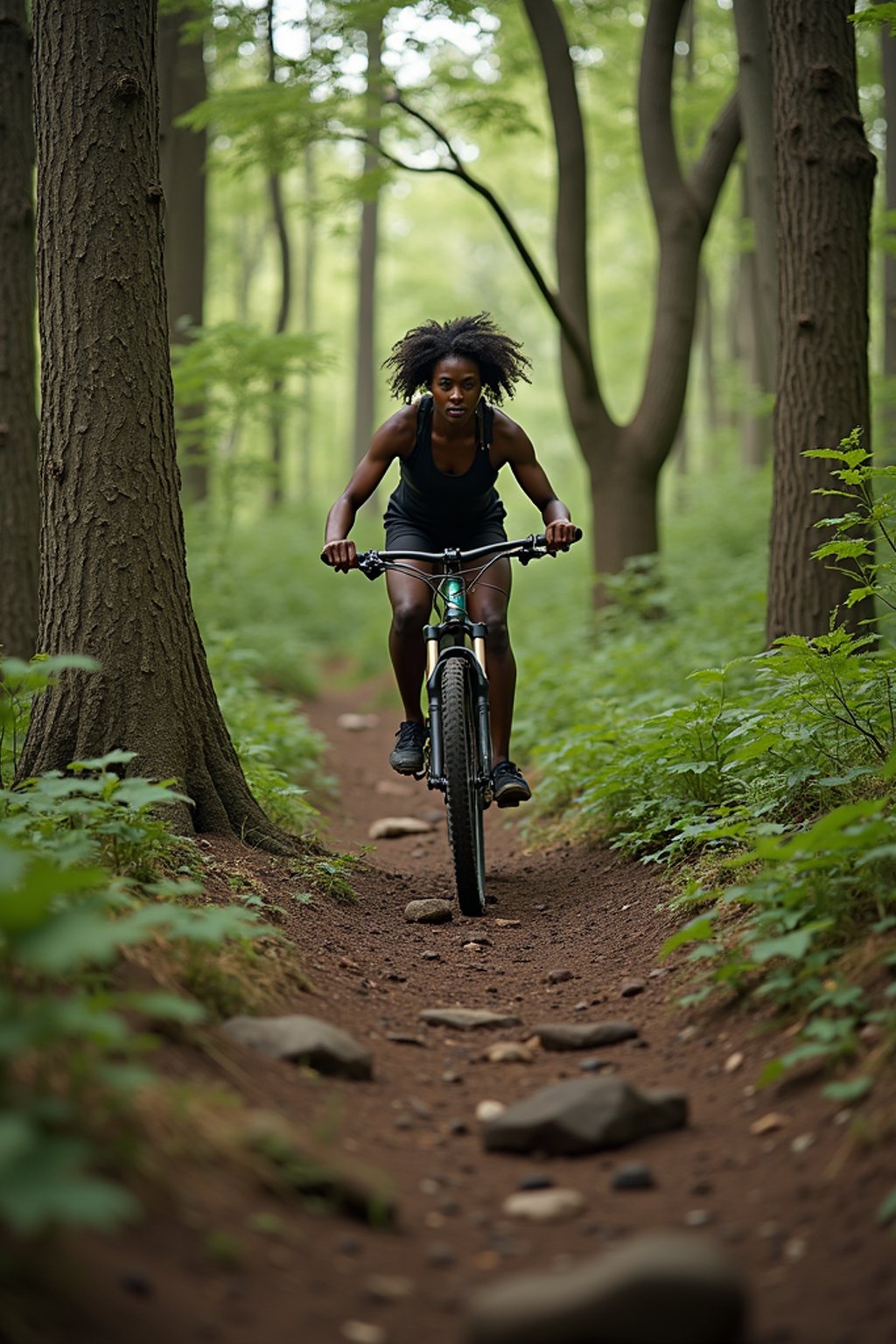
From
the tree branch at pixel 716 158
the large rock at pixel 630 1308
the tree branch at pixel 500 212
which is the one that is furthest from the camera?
the tree branch at pixel 716 158

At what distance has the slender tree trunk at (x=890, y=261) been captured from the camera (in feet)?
39.1

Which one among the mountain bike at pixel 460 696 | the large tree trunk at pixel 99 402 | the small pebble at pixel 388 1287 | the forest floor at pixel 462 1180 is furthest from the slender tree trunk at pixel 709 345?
the small pebble at pixel 388 1287

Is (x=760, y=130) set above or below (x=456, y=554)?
above

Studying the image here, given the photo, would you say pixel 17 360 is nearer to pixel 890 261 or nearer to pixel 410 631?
pixel 410 631

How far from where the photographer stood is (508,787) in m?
5.34

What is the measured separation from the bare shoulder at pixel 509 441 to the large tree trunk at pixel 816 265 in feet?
5.03

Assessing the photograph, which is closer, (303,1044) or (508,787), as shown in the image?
(303,1044)

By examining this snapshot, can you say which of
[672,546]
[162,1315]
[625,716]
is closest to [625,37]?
[672,546]

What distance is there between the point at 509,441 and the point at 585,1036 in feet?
9.76

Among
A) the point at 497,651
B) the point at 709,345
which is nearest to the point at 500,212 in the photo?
the point at 497,651

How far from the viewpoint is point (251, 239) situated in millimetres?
29078

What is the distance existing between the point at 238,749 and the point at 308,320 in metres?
23.3

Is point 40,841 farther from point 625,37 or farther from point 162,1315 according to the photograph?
point 625,37

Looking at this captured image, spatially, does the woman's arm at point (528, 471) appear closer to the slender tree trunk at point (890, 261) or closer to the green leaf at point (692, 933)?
the green leaf at point (692, 933)
